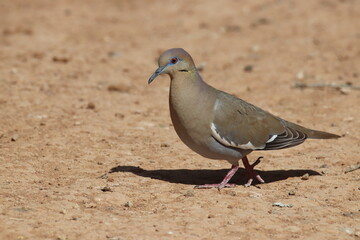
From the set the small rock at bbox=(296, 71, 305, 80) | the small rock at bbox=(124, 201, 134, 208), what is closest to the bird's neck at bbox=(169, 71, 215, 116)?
the small rock at bbox=(124, 201, 134, 208)

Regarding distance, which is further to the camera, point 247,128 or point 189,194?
point 247,128

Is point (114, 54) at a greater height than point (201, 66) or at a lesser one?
greater

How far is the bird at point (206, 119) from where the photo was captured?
5641mm

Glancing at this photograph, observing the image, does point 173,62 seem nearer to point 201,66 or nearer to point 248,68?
point 248,68

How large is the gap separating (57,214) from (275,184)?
2065mm

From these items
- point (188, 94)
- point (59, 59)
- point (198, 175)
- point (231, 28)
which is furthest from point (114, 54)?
point (188, 94)

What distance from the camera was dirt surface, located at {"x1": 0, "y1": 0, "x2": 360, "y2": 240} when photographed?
492 cm

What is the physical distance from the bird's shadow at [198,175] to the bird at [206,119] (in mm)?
237

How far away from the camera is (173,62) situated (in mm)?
5727

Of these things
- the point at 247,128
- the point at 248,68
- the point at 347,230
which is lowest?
the point at 347,230

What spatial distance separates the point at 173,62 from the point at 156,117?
234 cm

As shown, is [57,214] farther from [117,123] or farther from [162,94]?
[162,94]

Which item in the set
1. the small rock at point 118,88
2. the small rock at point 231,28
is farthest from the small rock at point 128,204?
the small rock at point 231,28

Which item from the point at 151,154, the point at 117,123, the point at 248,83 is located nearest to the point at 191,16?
the point at 248,83
